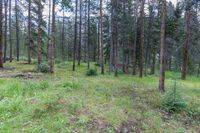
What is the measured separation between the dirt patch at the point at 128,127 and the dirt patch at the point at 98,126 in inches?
17.3

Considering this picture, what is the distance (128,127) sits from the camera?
10602mm

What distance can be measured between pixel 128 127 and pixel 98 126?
1399 millimetres

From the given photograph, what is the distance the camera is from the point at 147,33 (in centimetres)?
3791

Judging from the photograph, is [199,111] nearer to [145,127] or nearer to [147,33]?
[145,127]

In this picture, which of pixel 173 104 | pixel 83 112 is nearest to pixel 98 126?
pixel 83 112

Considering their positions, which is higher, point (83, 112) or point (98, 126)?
point (83, 112)

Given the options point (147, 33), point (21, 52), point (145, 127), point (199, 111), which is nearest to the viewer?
point (145, 127)

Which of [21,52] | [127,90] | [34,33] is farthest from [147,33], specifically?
[21,52]

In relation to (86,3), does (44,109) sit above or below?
below

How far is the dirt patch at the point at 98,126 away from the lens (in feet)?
31.0

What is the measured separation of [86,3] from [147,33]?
11931mm

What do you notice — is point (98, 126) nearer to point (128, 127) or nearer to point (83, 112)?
point (83, 112)

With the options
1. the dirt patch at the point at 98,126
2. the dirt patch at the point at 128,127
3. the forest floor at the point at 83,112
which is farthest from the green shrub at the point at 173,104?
the dirt patch at the point at 98,126

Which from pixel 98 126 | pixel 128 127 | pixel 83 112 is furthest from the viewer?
pixel 128 127
